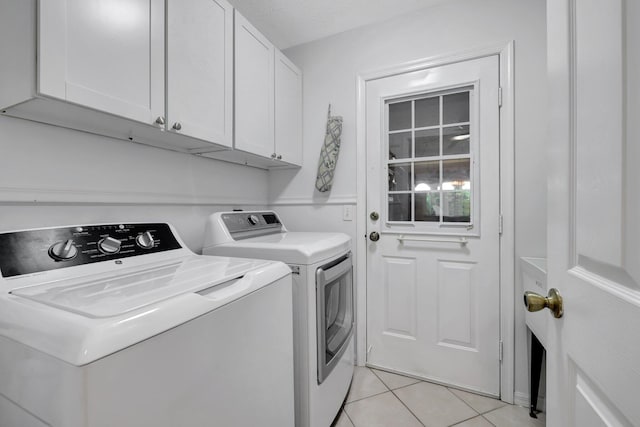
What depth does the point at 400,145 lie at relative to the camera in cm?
Result: 204

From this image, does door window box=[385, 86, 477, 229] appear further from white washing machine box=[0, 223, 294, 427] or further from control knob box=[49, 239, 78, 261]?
control knob box=[49, 239, 78, 261]

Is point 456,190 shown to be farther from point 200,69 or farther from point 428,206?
point 200,69

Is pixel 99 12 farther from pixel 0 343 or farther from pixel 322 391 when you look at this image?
pixel 322 391

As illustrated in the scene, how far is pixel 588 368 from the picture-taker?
0.50 m

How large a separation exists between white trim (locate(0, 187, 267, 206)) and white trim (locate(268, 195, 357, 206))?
2.05 ft

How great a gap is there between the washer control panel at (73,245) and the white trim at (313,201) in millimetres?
1141

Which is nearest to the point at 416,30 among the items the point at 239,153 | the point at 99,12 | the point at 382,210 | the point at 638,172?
the point at 382,210

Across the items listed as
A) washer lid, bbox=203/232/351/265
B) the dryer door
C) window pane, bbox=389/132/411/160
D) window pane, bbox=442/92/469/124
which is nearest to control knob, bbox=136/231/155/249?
washer lid, bbox=203/232/351/265

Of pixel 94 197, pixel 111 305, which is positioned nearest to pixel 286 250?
pixel 111 305

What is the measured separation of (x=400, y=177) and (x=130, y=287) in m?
1.75

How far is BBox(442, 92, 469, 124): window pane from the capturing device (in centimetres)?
186

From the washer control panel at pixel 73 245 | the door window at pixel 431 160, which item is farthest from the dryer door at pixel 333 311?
the washer control panel at pixel 73 245

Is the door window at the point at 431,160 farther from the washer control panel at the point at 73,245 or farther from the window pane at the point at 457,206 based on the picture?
the washer control panel at the point at 73,245

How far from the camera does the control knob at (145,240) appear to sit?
1.20 metres
